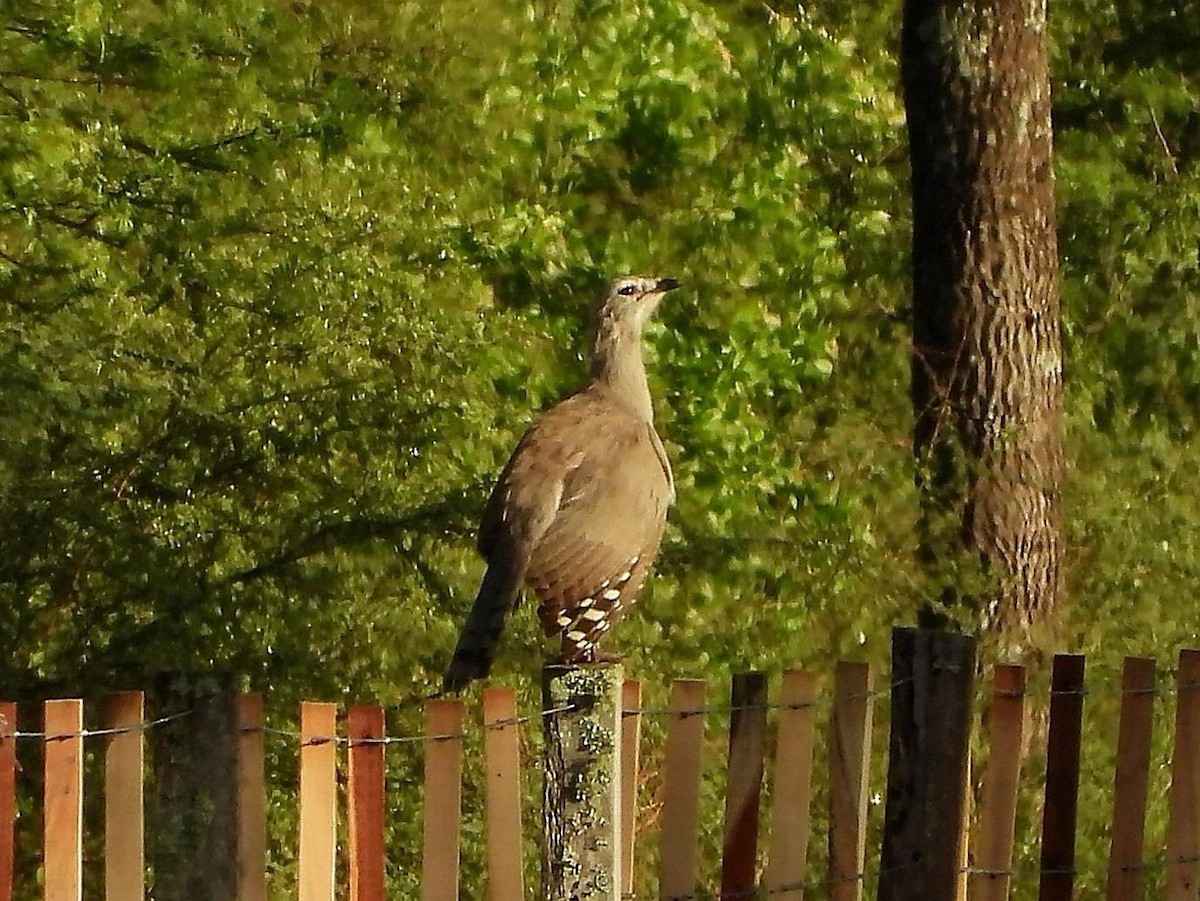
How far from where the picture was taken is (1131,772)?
5.47 meters

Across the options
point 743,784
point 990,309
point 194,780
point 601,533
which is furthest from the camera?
point 990,309

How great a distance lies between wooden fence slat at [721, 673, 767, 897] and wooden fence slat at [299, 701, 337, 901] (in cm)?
95

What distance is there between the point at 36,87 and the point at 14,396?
5.60ft

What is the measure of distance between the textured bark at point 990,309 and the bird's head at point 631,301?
2029mm

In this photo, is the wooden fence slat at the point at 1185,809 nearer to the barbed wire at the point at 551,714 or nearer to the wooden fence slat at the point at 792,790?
the barbed wire at the point at 551,714

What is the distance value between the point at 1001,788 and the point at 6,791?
7.65 ft

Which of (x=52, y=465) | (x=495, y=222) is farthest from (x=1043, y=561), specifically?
(x=52, y=465)

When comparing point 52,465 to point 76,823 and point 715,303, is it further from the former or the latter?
point 715,303

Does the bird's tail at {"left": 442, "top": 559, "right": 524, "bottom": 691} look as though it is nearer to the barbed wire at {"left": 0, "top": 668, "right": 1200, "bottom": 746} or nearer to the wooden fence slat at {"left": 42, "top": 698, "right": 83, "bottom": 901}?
the barbed wire at {"left": 0, "top": 668, "right": 1200, "bottom": 746}

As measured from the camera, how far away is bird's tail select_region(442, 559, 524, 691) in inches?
214

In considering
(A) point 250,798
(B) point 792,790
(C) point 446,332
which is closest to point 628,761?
(B) point 792,790

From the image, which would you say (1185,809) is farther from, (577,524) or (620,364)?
(620,364)

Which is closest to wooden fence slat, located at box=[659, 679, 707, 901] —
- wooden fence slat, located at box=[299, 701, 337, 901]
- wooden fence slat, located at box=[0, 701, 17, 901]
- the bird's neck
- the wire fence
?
the wire fence

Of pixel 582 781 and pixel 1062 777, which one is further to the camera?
pixel 1062 777
